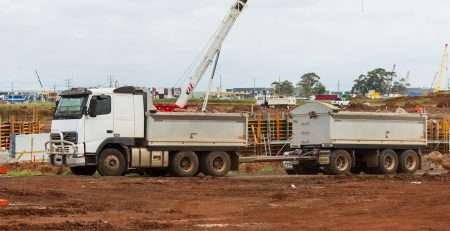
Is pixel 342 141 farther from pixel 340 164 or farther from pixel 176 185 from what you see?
pixel 176 185

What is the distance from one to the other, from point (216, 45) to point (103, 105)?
15.4 meters

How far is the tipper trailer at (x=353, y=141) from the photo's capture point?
32219mm

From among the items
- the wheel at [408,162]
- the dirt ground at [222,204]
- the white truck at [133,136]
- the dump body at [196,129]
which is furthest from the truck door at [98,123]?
the wheel at [408,162]

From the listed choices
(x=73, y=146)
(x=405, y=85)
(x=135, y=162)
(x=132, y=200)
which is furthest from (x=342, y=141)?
(x=405, y=85)

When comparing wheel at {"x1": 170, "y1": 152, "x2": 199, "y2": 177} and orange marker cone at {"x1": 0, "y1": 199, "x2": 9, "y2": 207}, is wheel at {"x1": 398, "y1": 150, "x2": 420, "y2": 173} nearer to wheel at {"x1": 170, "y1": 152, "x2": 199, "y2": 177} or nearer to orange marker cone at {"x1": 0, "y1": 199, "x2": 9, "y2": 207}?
wheel at {"x1": 170, "y1": 152, "x2": 199, "y2": 177}

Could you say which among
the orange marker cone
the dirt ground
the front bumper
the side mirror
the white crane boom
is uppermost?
the white crane boom

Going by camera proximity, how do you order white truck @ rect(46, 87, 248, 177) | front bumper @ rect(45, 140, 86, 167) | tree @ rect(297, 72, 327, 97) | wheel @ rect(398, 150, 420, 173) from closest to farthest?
front bumper @ rect(45, 140, 86, 167)
white truck @ rect(46, 87, 248, 177)
wheel @ rect(398, 150, 420, 173)
tree @ rect(297, 72, 327, 97)

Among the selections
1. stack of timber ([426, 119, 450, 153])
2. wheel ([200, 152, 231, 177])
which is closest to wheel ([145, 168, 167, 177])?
wheel ([200, 152, 231, 177])

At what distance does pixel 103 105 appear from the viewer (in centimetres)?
2844

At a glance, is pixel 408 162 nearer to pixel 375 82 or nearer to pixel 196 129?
pixel 196 129

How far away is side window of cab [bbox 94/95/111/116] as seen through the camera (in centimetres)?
2833

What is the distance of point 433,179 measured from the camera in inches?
1117

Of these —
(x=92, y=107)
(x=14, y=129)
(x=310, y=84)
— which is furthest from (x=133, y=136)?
(x=310, y=84)

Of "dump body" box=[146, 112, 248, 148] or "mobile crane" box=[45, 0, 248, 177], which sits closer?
"mobile crane" box=[45, 0, 248, 177]
